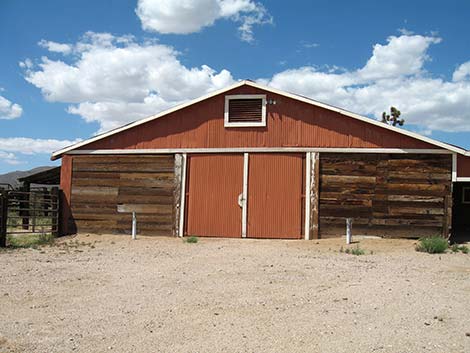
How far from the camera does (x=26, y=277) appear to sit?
826 centimetres

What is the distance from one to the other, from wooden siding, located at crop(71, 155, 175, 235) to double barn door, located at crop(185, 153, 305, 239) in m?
0.86

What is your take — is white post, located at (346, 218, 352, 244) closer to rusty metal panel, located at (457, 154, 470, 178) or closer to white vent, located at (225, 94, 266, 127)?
rusty metal panel, located at (457, 154, 470, 178)

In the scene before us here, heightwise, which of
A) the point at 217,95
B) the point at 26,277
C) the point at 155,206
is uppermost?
the point at 217,95

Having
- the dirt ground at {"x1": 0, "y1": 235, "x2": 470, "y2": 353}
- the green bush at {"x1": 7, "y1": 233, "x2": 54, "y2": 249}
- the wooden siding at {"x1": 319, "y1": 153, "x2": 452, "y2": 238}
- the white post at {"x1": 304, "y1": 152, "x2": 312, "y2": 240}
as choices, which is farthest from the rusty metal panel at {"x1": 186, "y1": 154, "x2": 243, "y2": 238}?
the green bush at {"x1": 7, "y1": 233, "x2": 54, "y2": 249}

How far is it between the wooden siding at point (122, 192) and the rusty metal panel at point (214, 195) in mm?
696

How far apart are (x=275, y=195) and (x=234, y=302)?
8.19m

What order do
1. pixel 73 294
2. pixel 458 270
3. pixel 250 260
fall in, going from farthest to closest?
pixel 250 260 → pixel 458 270 → pixel 73 294

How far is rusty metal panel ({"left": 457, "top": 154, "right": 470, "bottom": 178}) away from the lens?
531 inches

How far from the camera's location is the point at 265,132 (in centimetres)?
1474

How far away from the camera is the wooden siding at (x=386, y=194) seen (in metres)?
13.7

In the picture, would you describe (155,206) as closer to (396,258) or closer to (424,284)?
(396,258)

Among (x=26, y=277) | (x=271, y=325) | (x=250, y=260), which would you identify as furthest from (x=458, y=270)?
(x=26, y=277)

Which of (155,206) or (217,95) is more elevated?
(217,95)

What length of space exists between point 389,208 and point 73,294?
983 cm
